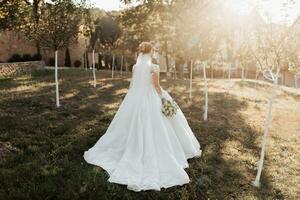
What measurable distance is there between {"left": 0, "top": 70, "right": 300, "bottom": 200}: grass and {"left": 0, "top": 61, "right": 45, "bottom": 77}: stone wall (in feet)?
34.3

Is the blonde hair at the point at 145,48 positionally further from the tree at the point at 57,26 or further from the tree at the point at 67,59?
the tree at the point at 67,59

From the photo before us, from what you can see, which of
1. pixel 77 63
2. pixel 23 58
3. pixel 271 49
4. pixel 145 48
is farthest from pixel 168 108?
pixel 77 63

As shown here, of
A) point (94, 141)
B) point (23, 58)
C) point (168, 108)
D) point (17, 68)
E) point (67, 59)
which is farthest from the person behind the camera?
point (67, 59)

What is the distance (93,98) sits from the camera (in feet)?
70.6

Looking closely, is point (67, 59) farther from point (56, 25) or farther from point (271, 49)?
point (271, 49)

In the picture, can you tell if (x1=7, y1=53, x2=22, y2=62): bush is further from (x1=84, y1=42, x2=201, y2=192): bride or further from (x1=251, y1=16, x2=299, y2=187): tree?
(x1=251, y1=16, x2=299, y2=187): tree

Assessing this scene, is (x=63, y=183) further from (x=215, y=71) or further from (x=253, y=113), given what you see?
(x=215, y=71)

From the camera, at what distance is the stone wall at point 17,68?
112 ft

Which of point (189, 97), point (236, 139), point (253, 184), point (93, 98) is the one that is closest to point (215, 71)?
point (189, 97)

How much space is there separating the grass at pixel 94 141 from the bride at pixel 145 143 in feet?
1.09

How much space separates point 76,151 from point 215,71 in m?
49.2

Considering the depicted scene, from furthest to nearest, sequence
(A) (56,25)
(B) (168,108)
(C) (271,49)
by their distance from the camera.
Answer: (A) (56,25) < (B) (168,108) < (C) (271,49)

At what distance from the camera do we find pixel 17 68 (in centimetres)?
3581

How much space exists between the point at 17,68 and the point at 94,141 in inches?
991
